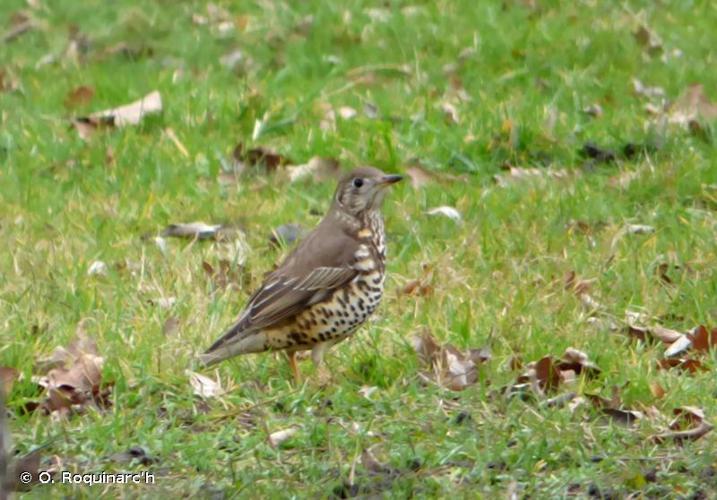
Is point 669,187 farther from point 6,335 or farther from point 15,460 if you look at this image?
point 15,460

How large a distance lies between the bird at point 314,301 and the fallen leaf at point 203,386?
0.10m

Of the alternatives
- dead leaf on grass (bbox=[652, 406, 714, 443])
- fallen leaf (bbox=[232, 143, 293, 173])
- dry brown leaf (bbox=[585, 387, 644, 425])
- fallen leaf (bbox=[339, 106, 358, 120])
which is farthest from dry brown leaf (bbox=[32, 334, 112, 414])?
fallen leaf (bbox=[339, 106, 358, 120])

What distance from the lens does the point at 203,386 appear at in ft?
21.2

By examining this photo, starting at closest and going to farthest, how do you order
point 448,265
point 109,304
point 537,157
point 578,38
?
point 109,304 < point 448,265 < point 537,157 < point 578,38

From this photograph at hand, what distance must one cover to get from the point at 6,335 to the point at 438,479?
2.02 m

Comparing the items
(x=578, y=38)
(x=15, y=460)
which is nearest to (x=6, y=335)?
(x=15, y=460)

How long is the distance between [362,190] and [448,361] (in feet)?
3.41

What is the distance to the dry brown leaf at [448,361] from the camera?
6484 millimetres

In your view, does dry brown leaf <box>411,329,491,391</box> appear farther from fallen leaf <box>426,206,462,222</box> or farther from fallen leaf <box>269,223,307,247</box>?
fallen leaf <box>426,206,462,222</box>

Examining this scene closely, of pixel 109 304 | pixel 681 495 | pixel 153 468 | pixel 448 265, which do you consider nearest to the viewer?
pixel 681 495

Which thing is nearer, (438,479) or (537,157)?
(438,479)

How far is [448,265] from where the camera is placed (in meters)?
7.81

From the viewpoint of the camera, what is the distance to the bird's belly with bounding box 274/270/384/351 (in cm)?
672

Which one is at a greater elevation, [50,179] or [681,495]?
[681,495]
